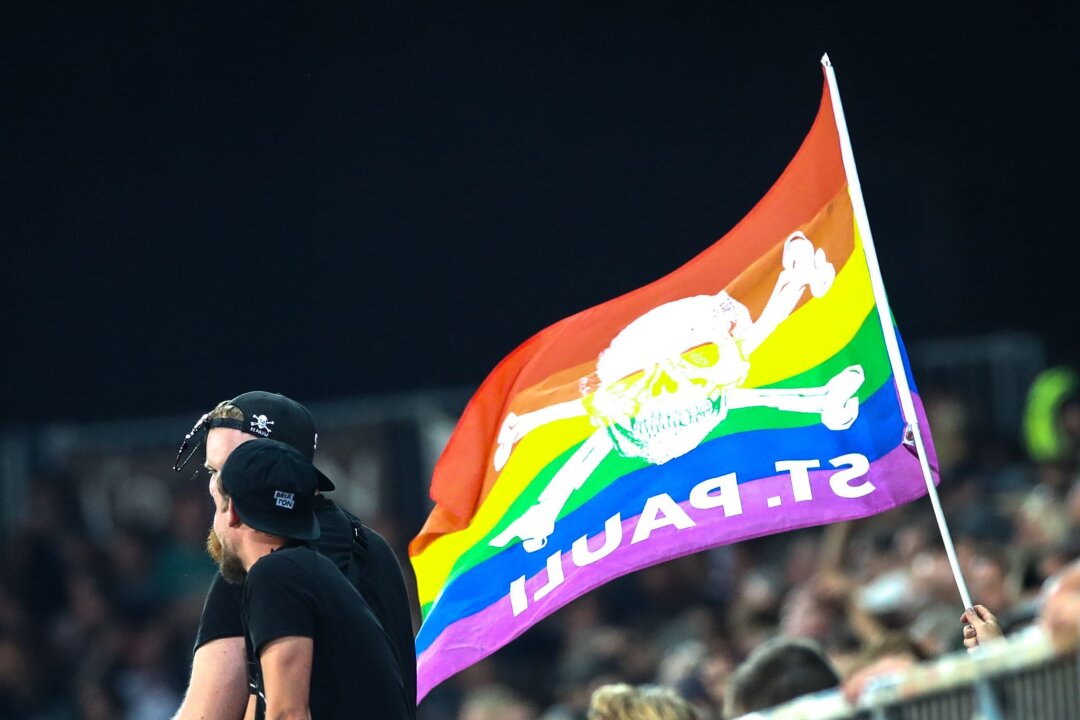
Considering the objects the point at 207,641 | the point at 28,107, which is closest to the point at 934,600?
the point at 207,641

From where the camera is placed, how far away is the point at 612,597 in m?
10.9

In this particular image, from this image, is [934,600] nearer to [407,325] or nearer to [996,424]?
[996,424]

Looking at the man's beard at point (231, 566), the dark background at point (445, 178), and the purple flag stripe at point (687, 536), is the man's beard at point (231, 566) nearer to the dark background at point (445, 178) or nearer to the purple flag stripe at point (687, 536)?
the purple flag stripe at point (687, 536)

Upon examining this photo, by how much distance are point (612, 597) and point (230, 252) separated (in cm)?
438

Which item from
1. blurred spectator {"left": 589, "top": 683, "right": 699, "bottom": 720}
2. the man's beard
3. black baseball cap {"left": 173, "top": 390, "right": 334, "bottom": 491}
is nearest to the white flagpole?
blurred spectator {"left": 589, "top": 683, "right": 699, "bottom": 720}

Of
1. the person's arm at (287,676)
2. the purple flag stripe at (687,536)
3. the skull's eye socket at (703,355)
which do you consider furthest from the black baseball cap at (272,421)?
the skull's eye socket at (703,355)

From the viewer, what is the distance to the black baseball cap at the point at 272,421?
14.4 ft

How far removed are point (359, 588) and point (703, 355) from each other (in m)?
1.53

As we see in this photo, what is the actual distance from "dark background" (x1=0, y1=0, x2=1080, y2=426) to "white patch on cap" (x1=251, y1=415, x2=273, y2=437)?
9195 mm

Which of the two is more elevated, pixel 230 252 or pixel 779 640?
pixel 230 252

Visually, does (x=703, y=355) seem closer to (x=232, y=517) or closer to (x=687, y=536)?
(x=687, y=536)

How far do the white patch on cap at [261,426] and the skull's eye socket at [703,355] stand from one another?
4.99 feet

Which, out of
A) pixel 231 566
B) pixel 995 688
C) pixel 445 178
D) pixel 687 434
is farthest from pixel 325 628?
pixel 445 178

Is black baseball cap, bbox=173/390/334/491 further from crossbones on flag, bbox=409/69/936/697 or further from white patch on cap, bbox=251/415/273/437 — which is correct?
crossbones on flag, bbox=409/69/936/697
